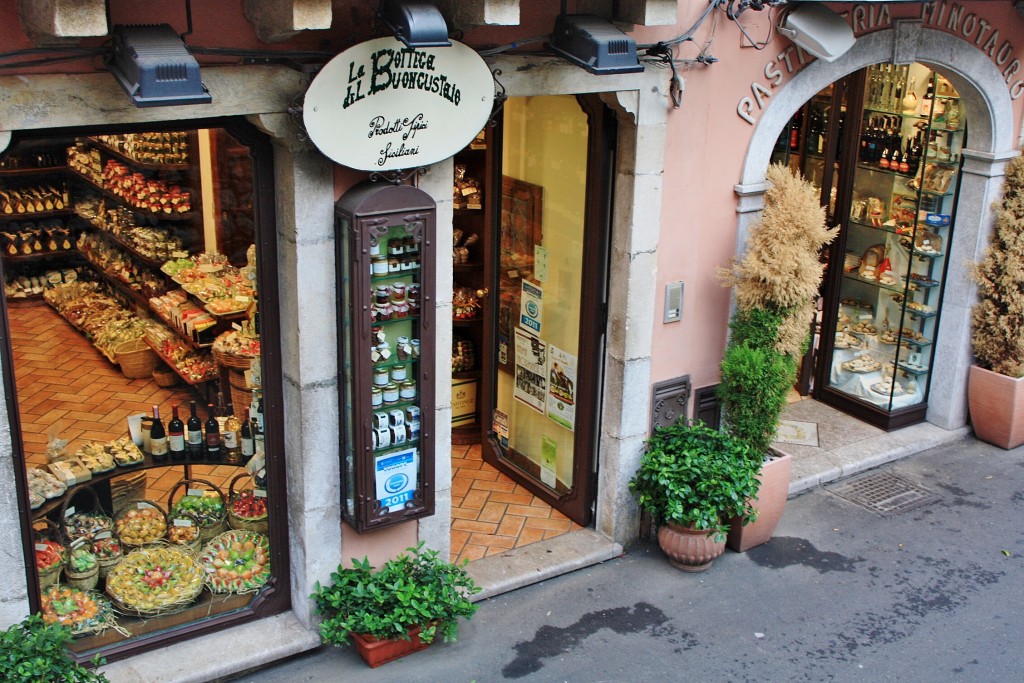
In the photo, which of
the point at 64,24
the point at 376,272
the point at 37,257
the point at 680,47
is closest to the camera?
the point at 64,24

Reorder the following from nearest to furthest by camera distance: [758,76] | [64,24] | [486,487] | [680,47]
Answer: [64,24] → [680,47] → [758,76] → [486,487]

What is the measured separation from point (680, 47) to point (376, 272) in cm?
234

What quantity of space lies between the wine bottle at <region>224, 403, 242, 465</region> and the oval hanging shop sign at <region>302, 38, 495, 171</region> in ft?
5.45

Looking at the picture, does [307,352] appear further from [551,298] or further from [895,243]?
[895,243]

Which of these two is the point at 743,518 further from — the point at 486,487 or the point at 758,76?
the point at 758,76

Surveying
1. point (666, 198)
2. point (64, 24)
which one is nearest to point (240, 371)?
point (64, 24)

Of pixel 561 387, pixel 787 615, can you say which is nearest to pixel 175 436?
pixel 561 387

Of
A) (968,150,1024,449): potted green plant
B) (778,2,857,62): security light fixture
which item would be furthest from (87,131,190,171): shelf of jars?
(968,150,1024,449): potted green plant

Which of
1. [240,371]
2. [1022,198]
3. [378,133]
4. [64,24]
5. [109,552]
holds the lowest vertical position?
[109,552]

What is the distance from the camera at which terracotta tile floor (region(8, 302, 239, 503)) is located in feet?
17.6

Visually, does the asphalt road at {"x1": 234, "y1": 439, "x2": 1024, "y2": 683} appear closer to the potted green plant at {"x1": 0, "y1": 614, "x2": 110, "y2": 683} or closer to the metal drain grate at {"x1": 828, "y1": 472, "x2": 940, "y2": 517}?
the metal drain grate at {"x1": 828, "y1": 472, "x2": 940, "y2": 517}

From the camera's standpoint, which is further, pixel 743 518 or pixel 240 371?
pixel 743 518

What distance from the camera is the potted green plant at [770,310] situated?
690 centimetres

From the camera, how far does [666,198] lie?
6898 millimetres
